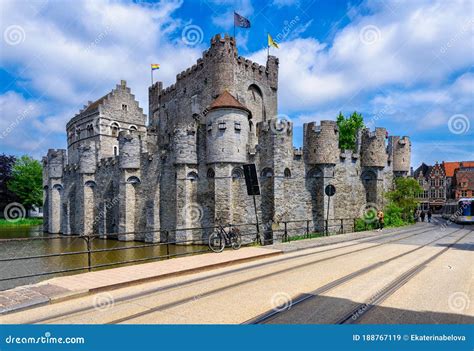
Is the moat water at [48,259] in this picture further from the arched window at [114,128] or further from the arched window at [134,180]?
the arched window at [114,128]

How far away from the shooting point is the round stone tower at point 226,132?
70.1 feet

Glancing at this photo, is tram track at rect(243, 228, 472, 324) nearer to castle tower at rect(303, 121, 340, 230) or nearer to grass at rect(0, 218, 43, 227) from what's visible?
castle tower at rect(303, 121, 340, 230)

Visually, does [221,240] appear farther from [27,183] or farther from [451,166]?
[451,166]

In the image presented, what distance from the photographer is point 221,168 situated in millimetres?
21531

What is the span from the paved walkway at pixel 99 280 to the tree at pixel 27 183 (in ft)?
163

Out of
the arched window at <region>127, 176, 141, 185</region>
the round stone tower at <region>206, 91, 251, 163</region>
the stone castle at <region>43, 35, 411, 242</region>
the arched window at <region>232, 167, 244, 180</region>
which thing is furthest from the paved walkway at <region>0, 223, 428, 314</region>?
the arched window at <region>127, 176, 141, 185</region>

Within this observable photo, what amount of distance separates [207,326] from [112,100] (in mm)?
37163

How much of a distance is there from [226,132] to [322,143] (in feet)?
22.9

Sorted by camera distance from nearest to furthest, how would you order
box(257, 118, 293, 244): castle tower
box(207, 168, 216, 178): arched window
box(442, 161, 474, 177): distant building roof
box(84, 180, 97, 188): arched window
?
box(257, 118, 293, 244): castle tower
box(207, 168, 216, 178): arched window
box(84, 180, 97, 188): arched window
box(442, 161, 474, 177): distant building roof

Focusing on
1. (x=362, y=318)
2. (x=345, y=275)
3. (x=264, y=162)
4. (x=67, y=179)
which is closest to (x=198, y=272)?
(x=345, y=275)

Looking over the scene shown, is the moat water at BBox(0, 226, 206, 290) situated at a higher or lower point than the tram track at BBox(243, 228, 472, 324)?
lower

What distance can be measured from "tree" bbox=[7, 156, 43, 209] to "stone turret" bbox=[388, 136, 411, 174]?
5027cm

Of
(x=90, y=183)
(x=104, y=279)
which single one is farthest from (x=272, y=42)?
(x=104, y=279)

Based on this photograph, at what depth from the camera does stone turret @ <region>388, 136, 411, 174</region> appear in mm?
27969
